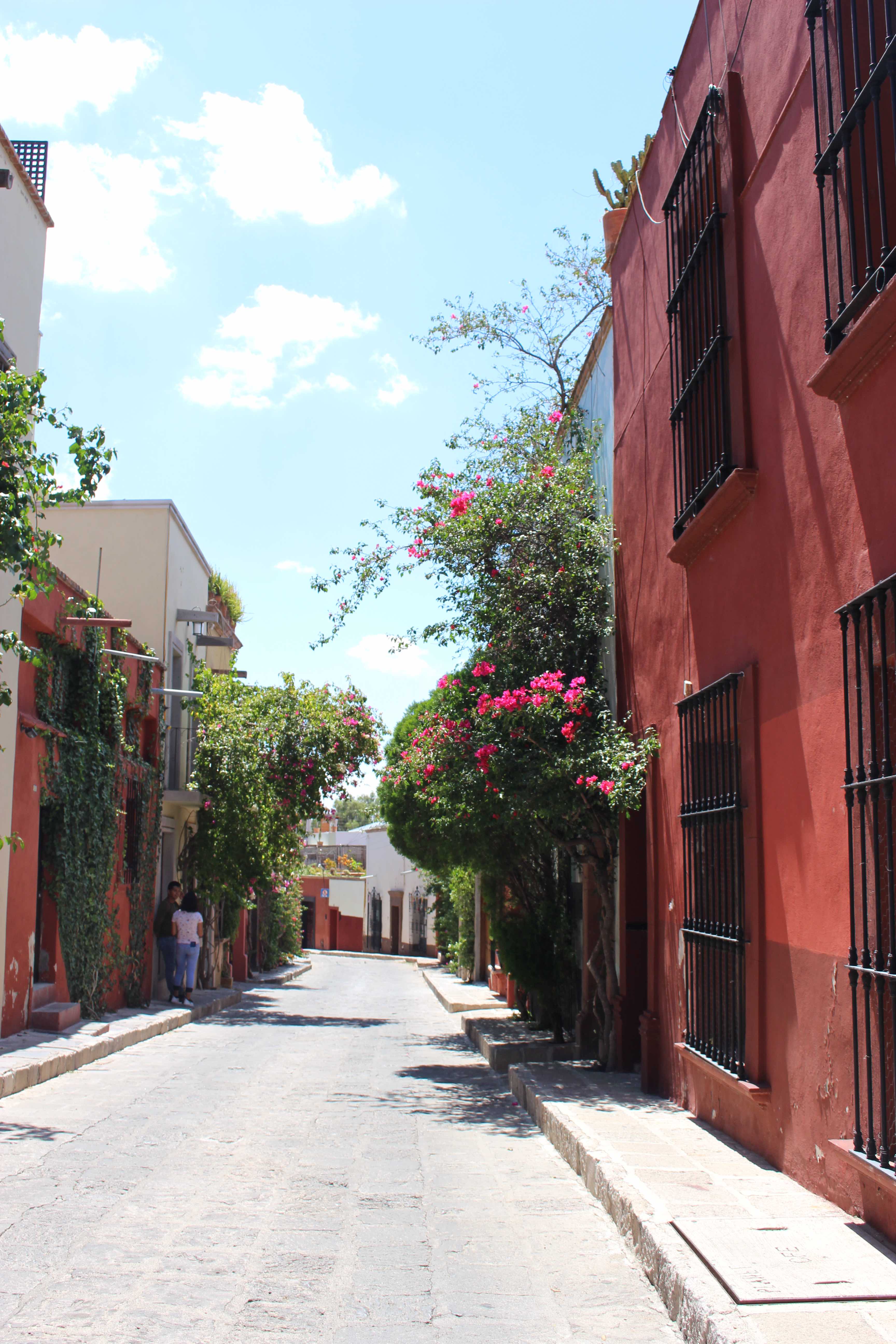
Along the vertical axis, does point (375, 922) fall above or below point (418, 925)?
below

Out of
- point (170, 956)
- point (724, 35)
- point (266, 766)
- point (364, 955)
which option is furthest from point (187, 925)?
point (364, 955)

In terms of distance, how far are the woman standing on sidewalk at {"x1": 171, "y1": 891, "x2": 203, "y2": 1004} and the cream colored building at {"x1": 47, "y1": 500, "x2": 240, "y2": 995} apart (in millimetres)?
2169

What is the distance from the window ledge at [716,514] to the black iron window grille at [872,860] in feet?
5.55

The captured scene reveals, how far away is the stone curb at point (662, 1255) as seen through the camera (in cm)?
390

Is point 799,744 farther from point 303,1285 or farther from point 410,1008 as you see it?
point 410,1008

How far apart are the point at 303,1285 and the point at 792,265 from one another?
518cm

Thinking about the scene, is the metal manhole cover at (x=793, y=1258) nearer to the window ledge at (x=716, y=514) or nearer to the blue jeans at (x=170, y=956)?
the window ledge at (x=716, y=514)

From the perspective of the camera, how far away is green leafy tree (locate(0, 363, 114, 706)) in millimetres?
8336

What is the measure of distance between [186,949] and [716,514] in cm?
1319

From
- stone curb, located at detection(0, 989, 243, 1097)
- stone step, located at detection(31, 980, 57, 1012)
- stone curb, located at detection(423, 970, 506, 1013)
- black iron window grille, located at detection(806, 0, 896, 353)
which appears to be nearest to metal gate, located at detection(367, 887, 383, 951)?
stone curb, located at detection(423, 970, 506, 1013)

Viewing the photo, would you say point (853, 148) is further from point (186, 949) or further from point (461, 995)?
point (461, 995)

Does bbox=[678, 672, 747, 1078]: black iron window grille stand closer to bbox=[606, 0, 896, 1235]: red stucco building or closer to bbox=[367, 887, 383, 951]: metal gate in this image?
bbox=[606, 0, 896, 1235]: red stucco building

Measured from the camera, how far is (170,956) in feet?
60.3

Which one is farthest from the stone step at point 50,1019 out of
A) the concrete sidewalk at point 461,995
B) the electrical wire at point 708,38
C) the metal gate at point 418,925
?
the metal gate at point 418,925
